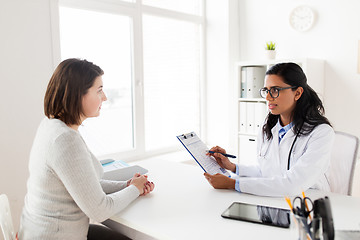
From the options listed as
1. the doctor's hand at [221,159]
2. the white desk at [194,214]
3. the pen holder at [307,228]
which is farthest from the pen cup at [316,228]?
the doctor's hand at [221,159]

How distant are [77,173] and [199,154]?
0.69 metres

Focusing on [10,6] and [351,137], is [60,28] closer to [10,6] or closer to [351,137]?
[10,6]

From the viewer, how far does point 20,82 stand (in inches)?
90.9

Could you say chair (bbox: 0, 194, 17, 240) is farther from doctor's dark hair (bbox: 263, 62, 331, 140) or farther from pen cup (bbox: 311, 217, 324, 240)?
doctor's dark hair (bbox: 263, 62, 331, 140)

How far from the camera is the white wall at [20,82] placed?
7.33 feet

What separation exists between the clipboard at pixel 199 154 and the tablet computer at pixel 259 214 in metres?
0.34


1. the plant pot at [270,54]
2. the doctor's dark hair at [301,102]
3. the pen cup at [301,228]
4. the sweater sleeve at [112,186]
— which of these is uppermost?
the plant pot at [270,54]

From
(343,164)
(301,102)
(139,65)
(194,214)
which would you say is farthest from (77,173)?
(139,65)

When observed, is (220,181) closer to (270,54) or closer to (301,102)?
(301,102)

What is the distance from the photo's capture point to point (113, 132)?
3121 millimetres

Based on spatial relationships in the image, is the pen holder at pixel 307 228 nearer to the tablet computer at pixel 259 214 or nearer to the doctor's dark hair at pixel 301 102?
the tablet computer at pixel 259 214

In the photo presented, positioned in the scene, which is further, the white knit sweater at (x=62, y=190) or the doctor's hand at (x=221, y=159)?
the doctor's hand at (x=221, y=159)

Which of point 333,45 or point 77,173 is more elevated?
point 333,45

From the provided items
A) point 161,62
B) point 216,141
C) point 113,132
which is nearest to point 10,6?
point 113,132
